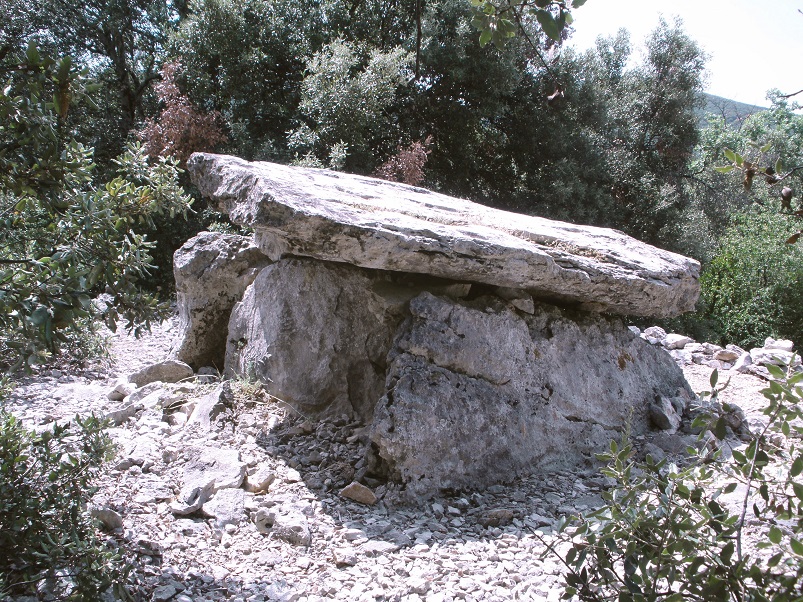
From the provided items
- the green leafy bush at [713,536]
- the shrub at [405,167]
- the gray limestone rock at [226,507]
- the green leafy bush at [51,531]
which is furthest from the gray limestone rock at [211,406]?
the shrub at [405,167]

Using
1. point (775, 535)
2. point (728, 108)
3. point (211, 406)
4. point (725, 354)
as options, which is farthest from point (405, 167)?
point (728, 108)

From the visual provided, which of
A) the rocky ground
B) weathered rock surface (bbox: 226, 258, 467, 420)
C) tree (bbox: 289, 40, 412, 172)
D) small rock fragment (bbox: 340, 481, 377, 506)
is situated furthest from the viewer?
tree (bbox: 289, 40, 412, 172)

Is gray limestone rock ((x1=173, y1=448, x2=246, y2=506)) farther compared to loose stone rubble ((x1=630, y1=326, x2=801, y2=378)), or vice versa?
loose stone rubble ((x1=630, y1=326, x2=801, y2=378))

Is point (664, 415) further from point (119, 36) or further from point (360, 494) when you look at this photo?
point (119, 36)

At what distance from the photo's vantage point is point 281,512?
3453mm

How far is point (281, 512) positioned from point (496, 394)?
5.23 ft

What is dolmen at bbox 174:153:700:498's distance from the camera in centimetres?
394

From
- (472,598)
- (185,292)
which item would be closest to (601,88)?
(185,292)

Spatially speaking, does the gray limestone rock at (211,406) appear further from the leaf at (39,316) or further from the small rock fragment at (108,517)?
the leaf at (39,316)

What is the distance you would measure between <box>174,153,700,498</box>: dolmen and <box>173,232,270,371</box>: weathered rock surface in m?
0.01

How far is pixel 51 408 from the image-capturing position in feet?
14.8

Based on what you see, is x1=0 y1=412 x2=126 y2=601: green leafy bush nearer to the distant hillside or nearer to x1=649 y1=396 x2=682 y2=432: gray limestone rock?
x1=649 y1=396 x2=682 y2=432: gray limestone rock

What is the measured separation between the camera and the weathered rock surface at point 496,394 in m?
3.84

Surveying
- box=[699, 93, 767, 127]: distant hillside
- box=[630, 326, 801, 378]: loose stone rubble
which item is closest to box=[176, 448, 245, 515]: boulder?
box=[630, 326, 801, 378]: loose stone rubble
